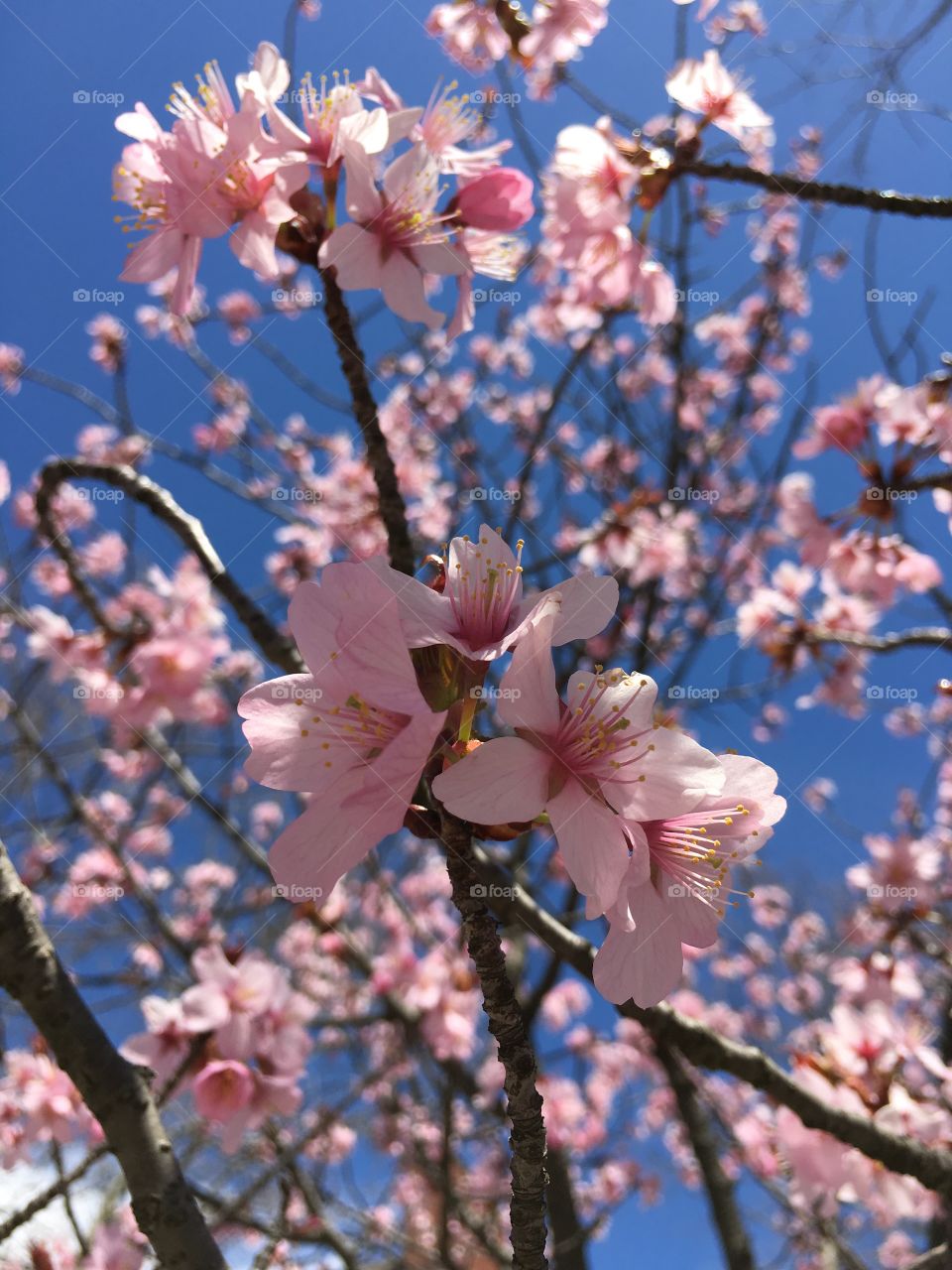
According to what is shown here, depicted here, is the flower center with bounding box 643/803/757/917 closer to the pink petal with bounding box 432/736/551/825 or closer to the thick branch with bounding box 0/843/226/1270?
the pink petal with bounding box 432/736/551/825

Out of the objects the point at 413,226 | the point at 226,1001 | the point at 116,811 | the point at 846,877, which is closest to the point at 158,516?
the point at 413,226

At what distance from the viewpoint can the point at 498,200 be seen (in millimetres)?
1538

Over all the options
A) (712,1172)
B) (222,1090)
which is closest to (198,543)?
(222,1090)

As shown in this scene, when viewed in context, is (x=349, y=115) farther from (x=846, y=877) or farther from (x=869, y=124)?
(x=846, y=877)

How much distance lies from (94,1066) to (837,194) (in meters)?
2.00

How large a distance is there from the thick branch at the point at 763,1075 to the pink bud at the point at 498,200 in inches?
46.1

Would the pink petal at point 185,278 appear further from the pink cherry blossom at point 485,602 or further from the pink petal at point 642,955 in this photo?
the pink petal at point 642,955

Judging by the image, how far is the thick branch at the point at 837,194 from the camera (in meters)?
1.56

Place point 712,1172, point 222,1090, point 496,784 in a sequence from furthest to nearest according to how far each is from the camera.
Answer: point 712,1172, point 222,1090, point 496,784

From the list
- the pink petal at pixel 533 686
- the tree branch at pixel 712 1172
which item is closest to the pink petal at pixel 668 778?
the pink petal at pixel 533 686

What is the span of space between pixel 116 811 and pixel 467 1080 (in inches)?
143

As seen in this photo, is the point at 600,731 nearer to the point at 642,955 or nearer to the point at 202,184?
the point at 642,955

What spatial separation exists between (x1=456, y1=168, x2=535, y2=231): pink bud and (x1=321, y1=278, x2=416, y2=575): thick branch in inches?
11.8

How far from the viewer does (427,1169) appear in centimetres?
333
